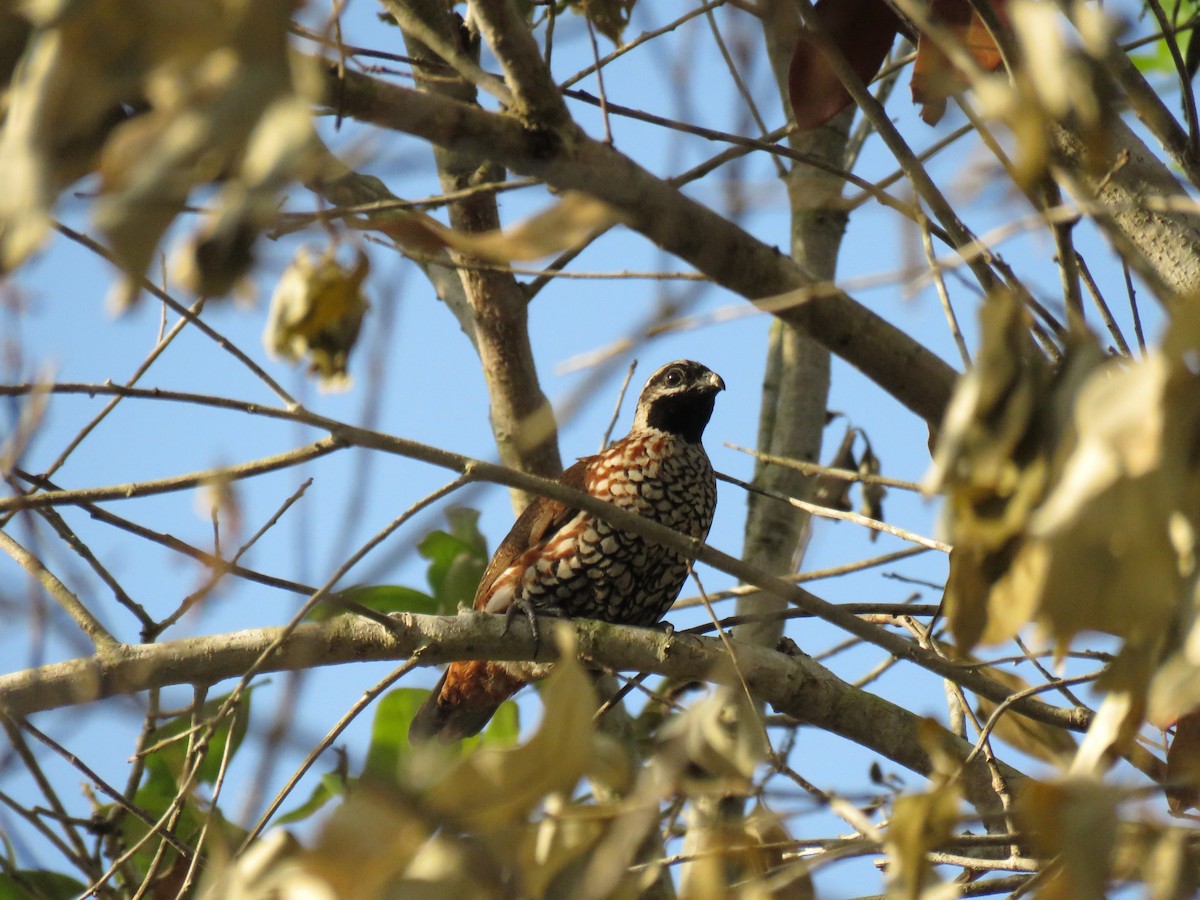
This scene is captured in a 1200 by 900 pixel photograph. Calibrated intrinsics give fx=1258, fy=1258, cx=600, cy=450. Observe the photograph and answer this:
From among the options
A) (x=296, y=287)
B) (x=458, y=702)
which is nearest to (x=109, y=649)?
(x=296, y=287)

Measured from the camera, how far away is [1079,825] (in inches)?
55.9

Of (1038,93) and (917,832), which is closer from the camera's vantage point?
(1038,93)

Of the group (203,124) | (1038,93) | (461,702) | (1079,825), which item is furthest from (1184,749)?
(461,702)

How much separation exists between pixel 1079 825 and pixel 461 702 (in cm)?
427

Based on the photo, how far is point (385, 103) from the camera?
1951mm

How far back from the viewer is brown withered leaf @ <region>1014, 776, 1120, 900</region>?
141cm

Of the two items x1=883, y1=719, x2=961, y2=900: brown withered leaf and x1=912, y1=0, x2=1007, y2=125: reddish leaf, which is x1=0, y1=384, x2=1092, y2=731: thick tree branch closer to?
x1=883, y1=719, x2=961, y2=900: brown withered leaf

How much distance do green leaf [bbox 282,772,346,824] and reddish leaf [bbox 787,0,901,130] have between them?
3161mm

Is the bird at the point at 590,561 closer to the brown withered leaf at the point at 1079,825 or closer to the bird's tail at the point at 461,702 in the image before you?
the bird's tail at the point at 461,702

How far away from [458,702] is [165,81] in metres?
4.44

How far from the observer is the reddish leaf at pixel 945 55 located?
2586mm

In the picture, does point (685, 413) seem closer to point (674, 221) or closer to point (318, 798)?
point (318, 798)

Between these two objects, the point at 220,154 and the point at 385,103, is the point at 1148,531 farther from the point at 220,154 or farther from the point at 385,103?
the point at 385,103

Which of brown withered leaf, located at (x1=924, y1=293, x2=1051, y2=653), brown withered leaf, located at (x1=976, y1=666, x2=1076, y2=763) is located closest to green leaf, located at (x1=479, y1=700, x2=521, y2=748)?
brown withered leaf, located at (x1=976, y1=666, x2=1076, y2=763)
